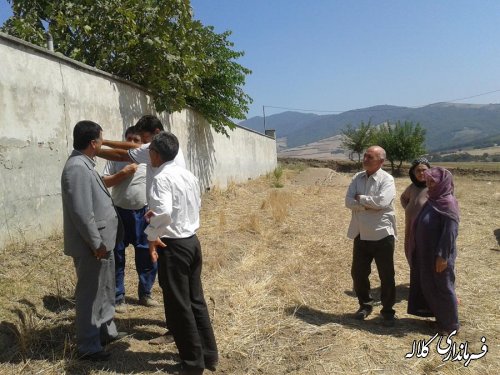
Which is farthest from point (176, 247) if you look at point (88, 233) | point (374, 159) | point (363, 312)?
point (363, 312)

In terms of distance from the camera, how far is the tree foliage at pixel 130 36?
304 inches

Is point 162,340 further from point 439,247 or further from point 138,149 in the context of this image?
point 439,247

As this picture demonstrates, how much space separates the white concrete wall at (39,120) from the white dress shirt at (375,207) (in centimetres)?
363

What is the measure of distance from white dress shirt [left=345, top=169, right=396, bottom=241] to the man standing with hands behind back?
2337 millimetres

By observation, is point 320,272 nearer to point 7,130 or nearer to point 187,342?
point 187,342

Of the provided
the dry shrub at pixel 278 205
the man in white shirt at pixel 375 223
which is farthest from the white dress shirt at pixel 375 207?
the dry shrub at pixel 278 205

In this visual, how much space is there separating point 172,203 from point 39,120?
10.3ft

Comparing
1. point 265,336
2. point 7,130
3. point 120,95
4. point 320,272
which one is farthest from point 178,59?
point 265,336

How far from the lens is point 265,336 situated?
3.98 metres

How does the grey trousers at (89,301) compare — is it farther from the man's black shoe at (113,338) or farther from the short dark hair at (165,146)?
the short dark hair at (165,146)

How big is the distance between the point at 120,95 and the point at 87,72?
1.05 metres

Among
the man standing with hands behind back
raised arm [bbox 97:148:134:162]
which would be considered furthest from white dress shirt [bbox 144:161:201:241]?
raised arm [bbox 97:148:134:162]

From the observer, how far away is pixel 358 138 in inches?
1265

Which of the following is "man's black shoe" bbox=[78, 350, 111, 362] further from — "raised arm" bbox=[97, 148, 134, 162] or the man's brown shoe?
"raised arm" bbox=[97, 148, 134, 162]
